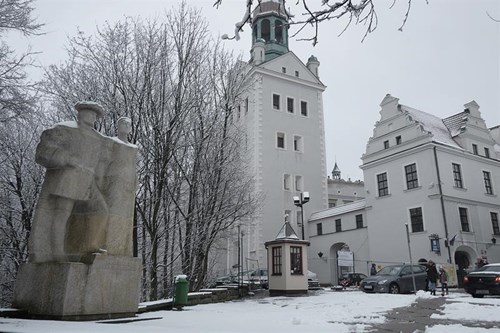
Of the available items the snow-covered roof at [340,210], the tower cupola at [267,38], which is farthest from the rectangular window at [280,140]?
the tower cupola at [267,38]

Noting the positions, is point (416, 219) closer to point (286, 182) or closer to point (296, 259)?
point (286, 182)

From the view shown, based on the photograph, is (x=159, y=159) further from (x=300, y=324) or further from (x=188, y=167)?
(x=300, y=324)

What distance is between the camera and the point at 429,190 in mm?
29625

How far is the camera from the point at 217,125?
59.1 feet

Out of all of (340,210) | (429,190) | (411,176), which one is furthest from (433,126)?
(340,210)

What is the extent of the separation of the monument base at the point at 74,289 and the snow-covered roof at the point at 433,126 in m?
27.7

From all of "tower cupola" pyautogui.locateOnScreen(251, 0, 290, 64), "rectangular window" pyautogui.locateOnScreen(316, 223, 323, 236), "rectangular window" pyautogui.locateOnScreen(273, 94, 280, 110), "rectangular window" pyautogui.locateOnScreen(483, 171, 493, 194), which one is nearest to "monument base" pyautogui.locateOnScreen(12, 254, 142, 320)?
"rectangular window" pyautogui.locateOnScreen(316, 223, 323, 236)

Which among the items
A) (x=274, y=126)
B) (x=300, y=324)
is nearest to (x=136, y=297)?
(x=300, y=324)

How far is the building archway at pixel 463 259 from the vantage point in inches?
1127

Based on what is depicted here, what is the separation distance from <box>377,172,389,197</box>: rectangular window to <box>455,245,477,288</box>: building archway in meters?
6.57

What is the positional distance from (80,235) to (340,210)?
31638 mm

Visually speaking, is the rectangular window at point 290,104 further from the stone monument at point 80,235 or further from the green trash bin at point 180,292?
the stone monument at point 80,235

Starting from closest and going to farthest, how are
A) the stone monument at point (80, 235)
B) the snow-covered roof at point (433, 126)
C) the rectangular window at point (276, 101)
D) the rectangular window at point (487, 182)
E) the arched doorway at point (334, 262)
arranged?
the stone monument at point (80, 235) < the snow-covered roof at point (433, 126) < the rectangular window at point (487, 182) < the arched doorway at point (334, 262) < the rectangular window at point (276, 101)

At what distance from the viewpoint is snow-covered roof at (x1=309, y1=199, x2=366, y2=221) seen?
35.8 m
